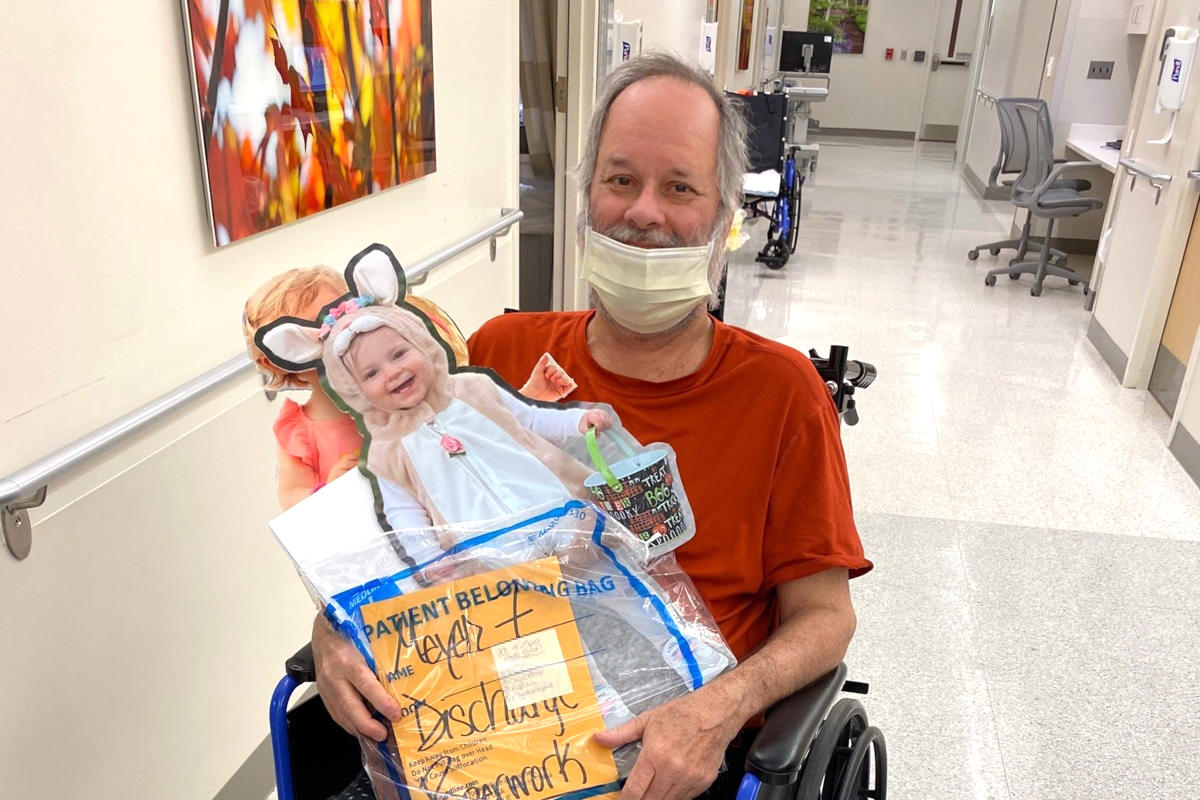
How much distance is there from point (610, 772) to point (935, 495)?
2563 millimetres

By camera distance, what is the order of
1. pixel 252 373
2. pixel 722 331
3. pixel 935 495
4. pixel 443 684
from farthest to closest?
pixel 935 495, pixel 252 373, pixel 722 331, pixel 443 684

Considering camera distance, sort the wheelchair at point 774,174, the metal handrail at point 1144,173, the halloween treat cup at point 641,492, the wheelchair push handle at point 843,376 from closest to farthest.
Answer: the halloween treat cup at point 641,492 → the wheelchair push handle at point 843,376 → the metal handrail at point 1144,173 → the wheelchair at point 774,174

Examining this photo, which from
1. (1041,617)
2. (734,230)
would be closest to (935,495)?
(1041,617)

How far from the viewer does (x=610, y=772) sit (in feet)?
2.97

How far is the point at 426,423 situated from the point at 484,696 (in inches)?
11.3

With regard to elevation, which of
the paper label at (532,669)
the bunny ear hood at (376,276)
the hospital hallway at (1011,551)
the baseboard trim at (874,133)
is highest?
the bunny ear hood at (376,276)

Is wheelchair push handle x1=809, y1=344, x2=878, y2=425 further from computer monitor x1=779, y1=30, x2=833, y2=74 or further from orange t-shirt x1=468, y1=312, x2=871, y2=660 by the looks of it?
computer monitor x1=779, y1=30, x2=833, y2=74

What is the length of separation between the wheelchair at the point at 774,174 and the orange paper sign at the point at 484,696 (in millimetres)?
4072

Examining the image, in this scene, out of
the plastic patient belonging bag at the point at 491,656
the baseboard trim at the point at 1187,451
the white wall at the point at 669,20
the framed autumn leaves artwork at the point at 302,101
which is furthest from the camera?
the white wall at the point at 669,20

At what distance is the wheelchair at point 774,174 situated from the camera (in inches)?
208

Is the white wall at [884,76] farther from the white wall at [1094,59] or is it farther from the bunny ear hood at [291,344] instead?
the bunny ear hood at [291,344]

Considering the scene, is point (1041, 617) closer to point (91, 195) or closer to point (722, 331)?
point (722, 331)

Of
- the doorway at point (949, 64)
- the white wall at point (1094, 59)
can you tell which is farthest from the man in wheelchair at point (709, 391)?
the doorway at point (949, 64)

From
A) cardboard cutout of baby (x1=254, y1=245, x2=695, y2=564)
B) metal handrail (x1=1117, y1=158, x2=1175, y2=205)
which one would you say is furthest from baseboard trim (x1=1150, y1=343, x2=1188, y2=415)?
cardboard cutout of baby (x1=254, y1=245, x2=695, y2=564)
